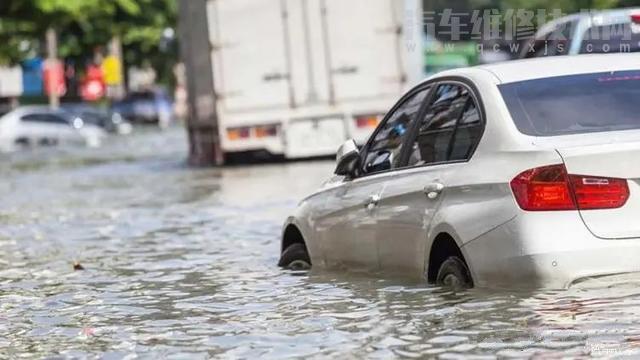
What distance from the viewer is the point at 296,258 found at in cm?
1084

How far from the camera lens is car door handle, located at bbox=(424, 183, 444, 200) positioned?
8281 millimetres

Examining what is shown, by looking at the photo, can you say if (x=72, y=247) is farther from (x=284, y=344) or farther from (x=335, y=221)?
(x=284, y=344)

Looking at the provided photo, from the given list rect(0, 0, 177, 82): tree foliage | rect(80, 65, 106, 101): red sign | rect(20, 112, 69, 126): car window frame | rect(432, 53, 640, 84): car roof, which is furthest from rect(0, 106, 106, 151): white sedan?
rect(432, 53, 640, 84): car roof

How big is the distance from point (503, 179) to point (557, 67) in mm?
1126

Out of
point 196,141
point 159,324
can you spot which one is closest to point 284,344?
point 159,324

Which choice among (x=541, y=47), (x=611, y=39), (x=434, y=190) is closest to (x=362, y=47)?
(x=541, y=47)

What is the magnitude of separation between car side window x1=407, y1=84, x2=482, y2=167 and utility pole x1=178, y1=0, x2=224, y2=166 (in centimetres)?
1657

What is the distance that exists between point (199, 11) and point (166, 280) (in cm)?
1512

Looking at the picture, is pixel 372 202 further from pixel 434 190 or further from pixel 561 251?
pixel 561 251

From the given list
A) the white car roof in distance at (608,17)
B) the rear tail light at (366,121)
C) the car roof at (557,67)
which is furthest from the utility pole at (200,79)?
the car roof at (557,67)

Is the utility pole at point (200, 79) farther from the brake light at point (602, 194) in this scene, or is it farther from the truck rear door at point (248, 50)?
the brake light at point (602, 194)

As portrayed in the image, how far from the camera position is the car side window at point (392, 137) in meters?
9.12

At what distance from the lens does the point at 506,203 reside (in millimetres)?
7727

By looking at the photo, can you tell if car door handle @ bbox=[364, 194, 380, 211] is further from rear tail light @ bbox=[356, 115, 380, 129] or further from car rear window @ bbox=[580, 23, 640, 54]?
rear tail light @ bbox=[356, 115, 380, 129]
